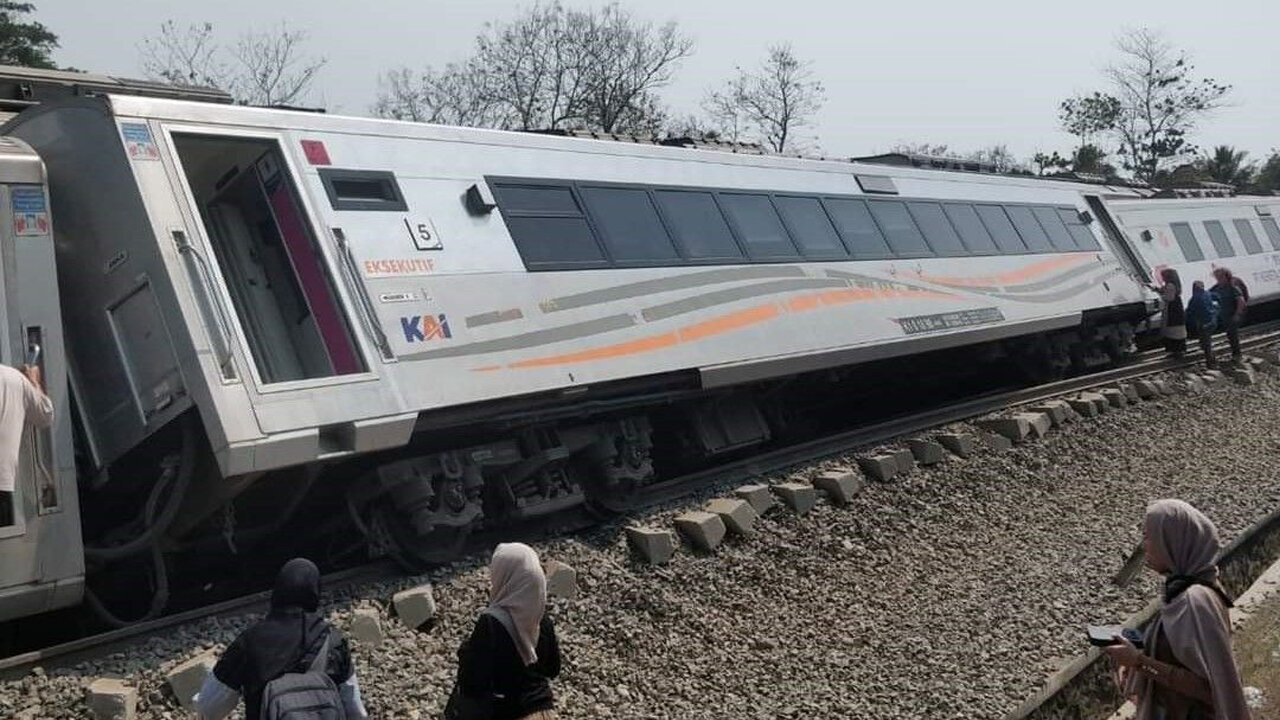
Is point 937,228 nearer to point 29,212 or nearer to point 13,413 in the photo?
point 29,212

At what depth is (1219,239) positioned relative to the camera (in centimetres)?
2231

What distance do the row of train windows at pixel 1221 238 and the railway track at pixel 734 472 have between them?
6.68 feet

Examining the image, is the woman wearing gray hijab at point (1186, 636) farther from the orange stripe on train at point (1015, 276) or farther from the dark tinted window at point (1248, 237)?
the dark tinted window at point (1248, 237)

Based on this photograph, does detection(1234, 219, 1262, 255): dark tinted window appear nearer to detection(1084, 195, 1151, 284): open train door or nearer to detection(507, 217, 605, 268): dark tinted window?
detection(1084, 195, 1151, 284): open train door

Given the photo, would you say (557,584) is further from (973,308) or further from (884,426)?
(973,308)

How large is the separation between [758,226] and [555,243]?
113 inches

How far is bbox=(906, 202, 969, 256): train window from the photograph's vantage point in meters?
A: 13.7

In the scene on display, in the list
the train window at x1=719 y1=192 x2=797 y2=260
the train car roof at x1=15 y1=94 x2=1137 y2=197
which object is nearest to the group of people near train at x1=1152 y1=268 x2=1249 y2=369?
the train car roof at x1=15 y1=94 x2=1137 y2=197

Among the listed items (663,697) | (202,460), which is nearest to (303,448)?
(202,460)

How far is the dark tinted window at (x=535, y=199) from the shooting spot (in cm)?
867

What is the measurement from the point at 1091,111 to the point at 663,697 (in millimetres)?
63303

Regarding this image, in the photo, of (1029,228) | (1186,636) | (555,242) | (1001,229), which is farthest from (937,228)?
(1186,636)

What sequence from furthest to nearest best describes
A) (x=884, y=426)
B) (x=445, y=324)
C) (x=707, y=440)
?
(x=884, y=426) < (x=707, y=440) < (x=445, y=324)

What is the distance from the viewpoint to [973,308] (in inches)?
547
